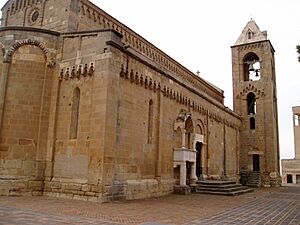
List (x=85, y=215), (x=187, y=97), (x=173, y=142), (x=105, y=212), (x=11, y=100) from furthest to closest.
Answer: (x=187, y=97), (x=173, y=142), (x=11, y=100), (x=105, y=212), (x=85, y=215)

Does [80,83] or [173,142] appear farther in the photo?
[173,142]

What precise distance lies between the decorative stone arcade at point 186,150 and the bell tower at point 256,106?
13332 millimetres

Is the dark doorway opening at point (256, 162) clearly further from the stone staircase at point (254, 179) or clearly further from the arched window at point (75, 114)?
the arched window at point (75, 114)

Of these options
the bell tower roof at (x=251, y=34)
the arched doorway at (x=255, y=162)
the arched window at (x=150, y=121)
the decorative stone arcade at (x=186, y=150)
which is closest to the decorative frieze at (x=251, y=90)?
the bell tower roof at (x=251, y=34)

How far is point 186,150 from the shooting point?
1873 cm

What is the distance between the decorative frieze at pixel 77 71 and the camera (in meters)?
13.9

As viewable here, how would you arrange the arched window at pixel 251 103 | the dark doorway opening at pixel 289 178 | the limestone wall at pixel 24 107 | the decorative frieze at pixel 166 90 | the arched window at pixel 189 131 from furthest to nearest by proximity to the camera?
the dark doorway opening at pixel 289 178 < the arched window at pixel 251 103 < the arched window at pixel 189 131 < the decorative frieze at pixel 166 90 < the limestone wall at pixel 24 107

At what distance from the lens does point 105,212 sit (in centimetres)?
945

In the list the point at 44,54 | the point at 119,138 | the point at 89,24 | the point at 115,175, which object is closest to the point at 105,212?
the point at 115,175

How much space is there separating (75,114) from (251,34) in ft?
90.3

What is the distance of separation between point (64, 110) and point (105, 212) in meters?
6.39

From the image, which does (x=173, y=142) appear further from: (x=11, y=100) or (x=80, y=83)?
(x=11, y=100)

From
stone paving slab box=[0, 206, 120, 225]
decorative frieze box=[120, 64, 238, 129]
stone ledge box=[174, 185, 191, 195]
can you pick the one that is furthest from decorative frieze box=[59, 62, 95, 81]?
stone ledge box=[174, 185, 191, 195]

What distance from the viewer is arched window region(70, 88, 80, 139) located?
1403cm
